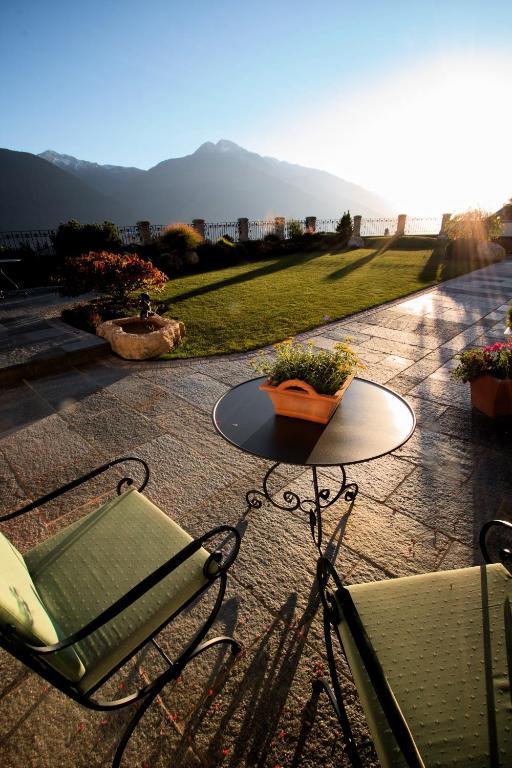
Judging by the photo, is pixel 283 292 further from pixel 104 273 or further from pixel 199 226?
pixel 199 226

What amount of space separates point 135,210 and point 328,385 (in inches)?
8279

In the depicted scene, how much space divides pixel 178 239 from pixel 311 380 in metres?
14.8

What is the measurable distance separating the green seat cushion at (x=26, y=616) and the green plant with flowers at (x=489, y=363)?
409cm

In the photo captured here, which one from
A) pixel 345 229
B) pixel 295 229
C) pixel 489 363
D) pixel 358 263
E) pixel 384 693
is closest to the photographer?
pixel 384 693

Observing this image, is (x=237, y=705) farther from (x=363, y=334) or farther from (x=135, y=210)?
(x=135, y=210)

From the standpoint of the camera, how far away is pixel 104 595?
5.28ft

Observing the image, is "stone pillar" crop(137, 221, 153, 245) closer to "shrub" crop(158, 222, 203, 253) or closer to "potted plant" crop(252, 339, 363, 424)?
"shrub" crop(158, 222, 203, 253)

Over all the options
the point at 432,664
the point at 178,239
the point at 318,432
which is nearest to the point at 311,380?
the point at 318,432

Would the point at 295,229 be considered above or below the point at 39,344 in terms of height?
above

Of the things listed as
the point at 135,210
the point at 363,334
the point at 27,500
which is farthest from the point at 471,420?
the point at 135,210

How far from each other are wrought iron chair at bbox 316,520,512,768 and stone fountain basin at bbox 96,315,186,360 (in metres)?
4.90

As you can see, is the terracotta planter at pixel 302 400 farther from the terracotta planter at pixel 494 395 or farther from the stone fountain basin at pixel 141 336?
the stone fountain basin at pixel 141 336

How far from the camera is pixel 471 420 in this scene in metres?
3.81

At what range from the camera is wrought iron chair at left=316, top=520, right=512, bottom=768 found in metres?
1.07
